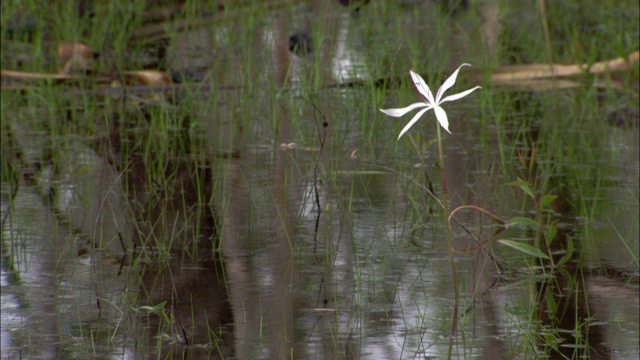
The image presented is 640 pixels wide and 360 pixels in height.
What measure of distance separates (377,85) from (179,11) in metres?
2.43

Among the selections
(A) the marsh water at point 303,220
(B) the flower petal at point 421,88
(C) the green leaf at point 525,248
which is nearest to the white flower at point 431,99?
(B) the flower petal at point 421,88

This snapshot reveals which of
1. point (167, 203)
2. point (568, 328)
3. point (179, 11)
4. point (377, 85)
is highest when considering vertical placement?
point (179, 11)

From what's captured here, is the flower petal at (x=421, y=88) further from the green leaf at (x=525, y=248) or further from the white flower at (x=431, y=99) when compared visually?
the green leaf at (x=525, y=248)

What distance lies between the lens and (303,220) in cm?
289

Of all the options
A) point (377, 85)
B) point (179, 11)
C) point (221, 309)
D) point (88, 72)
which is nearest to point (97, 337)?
point (221, 309)

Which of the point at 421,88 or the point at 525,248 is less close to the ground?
the point at 421,88

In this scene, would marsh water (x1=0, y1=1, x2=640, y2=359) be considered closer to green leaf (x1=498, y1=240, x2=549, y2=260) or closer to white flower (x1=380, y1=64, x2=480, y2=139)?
green leaf (x1=498, y1=240, x2=549, y2=260)

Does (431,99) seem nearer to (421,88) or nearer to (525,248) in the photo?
(421,88)

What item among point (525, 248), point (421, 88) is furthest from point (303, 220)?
point (421, 88)

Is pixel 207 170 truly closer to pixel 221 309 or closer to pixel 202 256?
pixel 202 256

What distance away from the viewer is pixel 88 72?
16.1 feet

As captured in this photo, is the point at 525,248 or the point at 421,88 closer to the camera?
the point at 421,88

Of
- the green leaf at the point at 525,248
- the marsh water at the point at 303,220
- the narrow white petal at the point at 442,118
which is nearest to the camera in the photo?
the narrow white petal at the point at 442,118

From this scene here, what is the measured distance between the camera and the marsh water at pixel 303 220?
2119 millimetres
